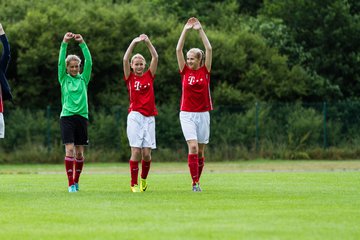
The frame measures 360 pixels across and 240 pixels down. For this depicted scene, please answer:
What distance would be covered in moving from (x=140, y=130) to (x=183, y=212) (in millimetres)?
4400

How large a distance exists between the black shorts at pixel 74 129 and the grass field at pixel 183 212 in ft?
2.74

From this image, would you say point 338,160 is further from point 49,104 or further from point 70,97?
point 70,97

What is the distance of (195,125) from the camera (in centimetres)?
1688

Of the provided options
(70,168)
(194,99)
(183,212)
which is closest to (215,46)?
(194,99)

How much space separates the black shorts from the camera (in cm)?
1662

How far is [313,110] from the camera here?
4059 centimetres

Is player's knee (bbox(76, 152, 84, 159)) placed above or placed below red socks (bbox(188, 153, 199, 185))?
above

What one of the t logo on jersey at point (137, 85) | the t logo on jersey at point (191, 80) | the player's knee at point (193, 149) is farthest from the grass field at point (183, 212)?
the t logo on jersey at point (191, 80)

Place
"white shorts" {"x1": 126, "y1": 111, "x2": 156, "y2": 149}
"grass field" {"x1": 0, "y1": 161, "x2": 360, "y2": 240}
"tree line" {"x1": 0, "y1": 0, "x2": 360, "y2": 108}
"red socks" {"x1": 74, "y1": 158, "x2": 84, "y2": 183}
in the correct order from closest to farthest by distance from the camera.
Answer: "grass field" {"x1": 0, "y1": 161, "x2": 360, "y2": 240} → "white shorts" {"x1": 126, "y1": 111, "x2": 156, "y2": 149} → "red socks" {"x1": 74, "y1": 158, "x2": 84, "y2": 183} → "tree line" {"x1": 0, "y1": 0, "x2": 360, "y2": 108}

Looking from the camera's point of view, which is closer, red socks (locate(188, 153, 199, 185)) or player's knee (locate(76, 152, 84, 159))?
red socks (locate(188, 153, 199, 185))

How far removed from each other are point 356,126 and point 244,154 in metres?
5.13

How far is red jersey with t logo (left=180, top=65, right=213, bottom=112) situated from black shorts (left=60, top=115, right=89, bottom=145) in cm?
165

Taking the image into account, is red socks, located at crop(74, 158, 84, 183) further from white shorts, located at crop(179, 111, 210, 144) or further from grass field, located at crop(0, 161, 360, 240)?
white shorts, located at crop(179, 111, 210, 144)

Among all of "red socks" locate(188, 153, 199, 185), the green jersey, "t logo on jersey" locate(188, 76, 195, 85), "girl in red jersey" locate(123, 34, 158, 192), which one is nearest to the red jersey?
"girl in red jersey" locate(123, 34, 158, 192)
